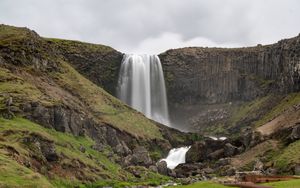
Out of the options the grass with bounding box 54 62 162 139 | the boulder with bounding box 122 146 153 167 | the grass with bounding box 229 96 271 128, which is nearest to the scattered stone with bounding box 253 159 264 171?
the boulder with bounding box 122 146 153 167

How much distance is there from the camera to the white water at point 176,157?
14788cm

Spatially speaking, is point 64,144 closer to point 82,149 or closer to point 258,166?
point 82,149

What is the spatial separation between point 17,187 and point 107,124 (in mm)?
86484

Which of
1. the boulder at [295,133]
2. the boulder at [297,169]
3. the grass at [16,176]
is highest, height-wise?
the boulder at [295,133]

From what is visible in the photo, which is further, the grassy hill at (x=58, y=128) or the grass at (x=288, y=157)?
the grass at (x=288, y=157)

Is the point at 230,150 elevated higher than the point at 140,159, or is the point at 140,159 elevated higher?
the point at 230,150

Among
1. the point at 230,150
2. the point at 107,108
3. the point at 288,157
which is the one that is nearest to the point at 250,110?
the point at 107,108

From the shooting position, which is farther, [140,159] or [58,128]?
[140,159]

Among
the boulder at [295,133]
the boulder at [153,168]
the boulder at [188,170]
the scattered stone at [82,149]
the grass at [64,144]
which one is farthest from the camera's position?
the boulder at [188,170]

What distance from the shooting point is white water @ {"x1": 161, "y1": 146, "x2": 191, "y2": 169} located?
14788 centimetres

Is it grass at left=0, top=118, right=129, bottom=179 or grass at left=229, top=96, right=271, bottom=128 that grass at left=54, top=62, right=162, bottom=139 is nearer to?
grass at left=0, top=118, right=129, bottom=179

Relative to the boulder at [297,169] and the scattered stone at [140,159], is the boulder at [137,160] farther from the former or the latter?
the boulder at [297,169]

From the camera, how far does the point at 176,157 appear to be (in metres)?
151

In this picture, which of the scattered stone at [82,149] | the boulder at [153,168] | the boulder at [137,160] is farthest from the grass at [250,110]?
the scattered stone at [82,149]
